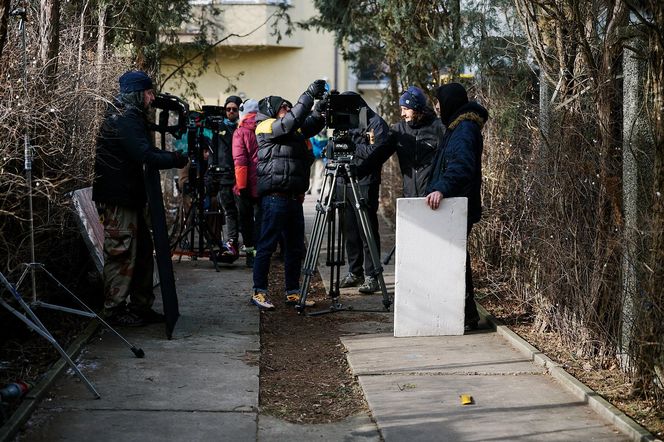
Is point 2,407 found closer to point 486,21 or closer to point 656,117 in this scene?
point 656,117

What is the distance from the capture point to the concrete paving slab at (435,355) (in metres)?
7.47

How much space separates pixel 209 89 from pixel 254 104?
68.9 ft

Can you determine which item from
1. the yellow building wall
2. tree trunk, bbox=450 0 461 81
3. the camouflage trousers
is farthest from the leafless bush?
the yellow building wall

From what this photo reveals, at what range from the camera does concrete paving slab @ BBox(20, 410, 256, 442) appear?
5.79 m

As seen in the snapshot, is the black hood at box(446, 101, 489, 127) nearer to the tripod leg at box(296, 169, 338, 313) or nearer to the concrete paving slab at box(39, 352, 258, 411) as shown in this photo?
the tripod leg at box(296, 169, 338, 313)

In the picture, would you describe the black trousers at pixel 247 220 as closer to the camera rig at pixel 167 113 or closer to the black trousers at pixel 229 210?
the black trousers at pixel 229 210

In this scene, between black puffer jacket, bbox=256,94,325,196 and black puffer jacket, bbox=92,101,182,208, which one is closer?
black puffer jacket, bbox=92,101,182,208

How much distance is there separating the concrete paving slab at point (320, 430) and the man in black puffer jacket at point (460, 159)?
8.37 ft

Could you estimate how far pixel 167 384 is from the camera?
698 cm

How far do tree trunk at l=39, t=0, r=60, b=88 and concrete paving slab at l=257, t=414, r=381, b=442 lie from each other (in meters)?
3.69

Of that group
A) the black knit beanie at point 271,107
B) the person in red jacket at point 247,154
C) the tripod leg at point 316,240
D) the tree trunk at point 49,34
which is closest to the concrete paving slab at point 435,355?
the tripod leg at point 316,240

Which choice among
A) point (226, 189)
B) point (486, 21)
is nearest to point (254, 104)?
point (226, 189)

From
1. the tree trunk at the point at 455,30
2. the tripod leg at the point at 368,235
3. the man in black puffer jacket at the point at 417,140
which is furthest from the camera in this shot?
the tree trunk at the point at 455,30

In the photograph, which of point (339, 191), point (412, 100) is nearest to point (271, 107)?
point (339, 191)
